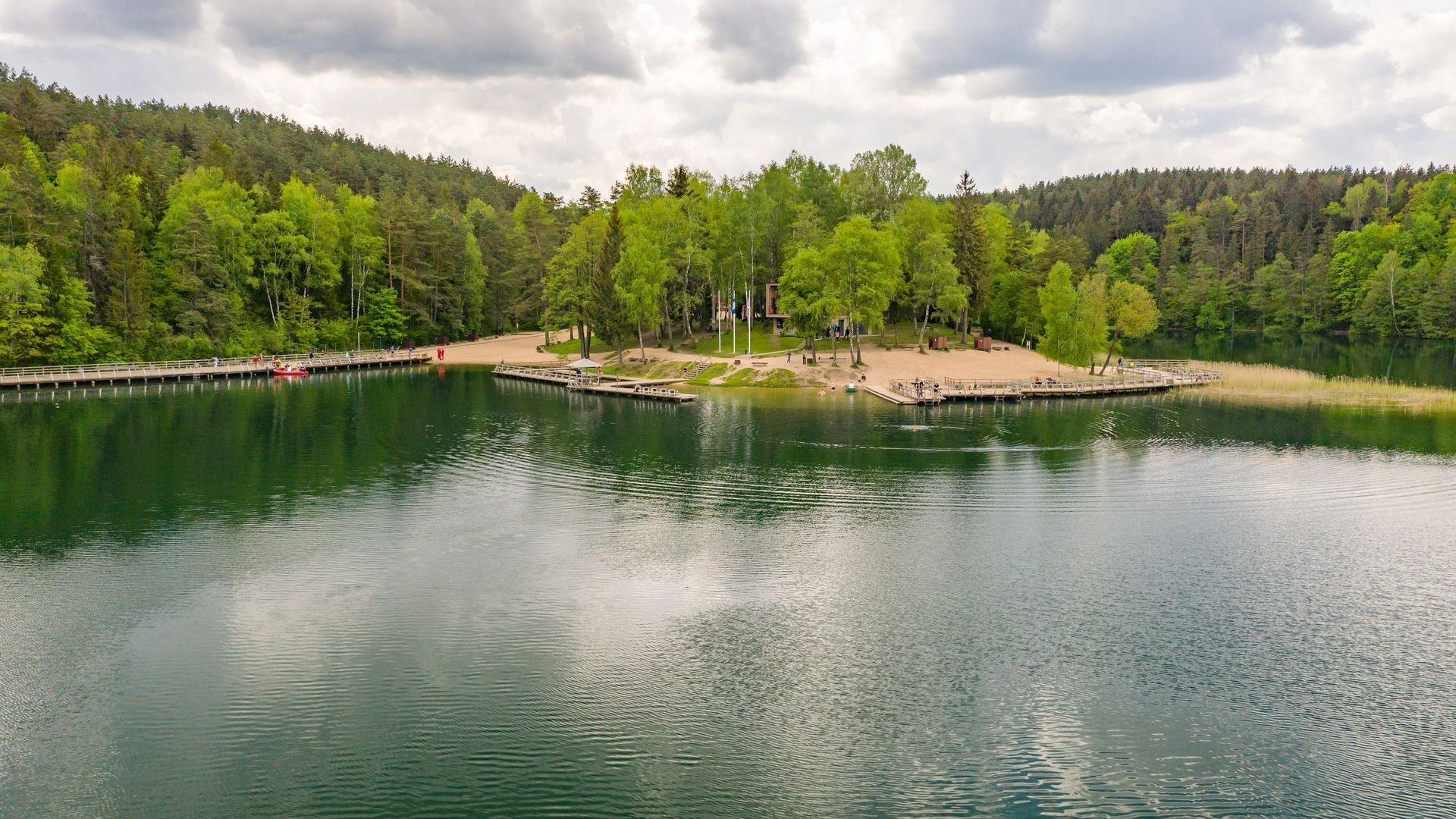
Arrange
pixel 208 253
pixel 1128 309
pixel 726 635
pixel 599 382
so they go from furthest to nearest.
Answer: pixel 208 253 < pixel 1128 309 < pixel 599 382 < pixel 726 635

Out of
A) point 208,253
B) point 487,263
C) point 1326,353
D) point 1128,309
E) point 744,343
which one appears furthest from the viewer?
point 487,263

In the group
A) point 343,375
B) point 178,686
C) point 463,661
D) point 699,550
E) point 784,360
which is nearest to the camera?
point 178,686

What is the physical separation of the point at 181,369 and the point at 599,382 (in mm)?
48989

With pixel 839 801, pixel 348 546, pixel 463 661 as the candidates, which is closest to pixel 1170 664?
pixel 839 801

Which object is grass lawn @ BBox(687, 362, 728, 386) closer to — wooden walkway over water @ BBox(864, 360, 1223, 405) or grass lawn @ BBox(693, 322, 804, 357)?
grass lawn @ BBox(693, 322, 804, 357)

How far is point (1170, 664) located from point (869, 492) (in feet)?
68.7

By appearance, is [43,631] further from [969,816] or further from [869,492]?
[869,492]

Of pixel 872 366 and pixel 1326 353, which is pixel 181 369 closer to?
pixel 872 366

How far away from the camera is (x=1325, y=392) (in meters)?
86.3

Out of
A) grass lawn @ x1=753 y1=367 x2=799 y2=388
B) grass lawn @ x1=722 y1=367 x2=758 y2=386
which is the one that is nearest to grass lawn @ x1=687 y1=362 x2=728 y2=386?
grass lawn @ x1=722 y1=367 x2=758 y2=386

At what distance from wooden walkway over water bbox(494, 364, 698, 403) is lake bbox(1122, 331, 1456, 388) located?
248 feet

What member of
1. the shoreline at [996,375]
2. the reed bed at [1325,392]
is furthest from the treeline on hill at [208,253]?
the reed bed at [1325,392]

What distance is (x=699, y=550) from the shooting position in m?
36.6

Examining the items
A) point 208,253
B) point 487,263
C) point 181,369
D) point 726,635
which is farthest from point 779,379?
point 487,263
